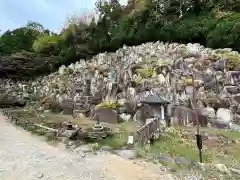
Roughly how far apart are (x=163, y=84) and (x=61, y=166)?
9.55m

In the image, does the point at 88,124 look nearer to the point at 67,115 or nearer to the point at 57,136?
the point at 57,136

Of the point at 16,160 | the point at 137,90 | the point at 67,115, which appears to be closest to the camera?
the point at 16,160

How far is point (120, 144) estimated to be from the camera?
10.4 metres

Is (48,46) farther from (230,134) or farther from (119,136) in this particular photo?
(230,134)

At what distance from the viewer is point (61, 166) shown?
810cm

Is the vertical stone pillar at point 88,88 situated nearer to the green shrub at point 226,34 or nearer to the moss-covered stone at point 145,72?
the moss-covered stone at point 145,72

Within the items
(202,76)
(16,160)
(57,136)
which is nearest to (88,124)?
(57,136)

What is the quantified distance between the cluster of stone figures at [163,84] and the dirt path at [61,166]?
6020 millimetres

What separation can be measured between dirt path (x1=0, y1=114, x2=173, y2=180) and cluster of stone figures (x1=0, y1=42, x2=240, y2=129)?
6020 mm

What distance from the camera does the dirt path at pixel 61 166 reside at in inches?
288

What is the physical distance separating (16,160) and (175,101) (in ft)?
30.7

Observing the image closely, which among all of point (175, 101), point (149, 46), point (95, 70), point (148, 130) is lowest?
point (148, 130)

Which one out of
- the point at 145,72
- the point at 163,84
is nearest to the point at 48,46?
the point at 145,72

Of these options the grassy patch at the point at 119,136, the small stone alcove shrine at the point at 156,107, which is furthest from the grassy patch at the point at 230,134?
the grassy patch at the point at 119,136
